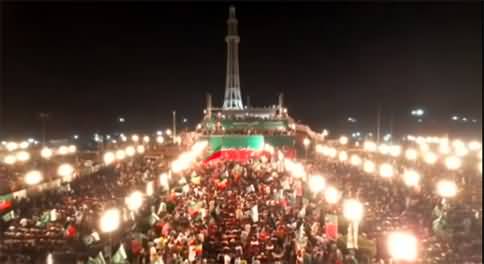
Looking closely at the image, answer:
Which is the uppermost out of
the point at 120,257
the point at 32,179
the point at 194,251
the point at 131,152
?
the point at 131,152

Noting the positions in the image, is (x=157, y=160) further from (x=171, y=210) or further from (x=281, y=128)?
(x=281, y=128)

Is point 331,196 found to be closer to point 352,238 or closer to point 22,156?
point 352,238

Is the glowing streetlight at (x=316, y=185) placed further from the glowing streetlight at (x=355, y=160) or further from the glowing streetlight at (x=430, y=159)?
the glowing streetlight at (x=430, y=159)

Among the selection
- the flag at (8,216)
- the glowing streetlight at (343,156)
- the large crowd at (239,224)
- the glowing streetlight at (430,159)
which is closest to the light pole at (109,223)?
the large crowd at (239,224)

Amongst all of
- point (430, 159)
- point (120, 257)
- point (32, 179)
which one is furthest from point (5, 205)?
point (430, 159)

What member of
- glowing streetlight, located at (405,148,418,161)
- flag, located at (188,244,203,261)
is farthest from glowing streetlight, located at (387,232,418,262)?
glowing streetlight, located at (405,148,418,161)
